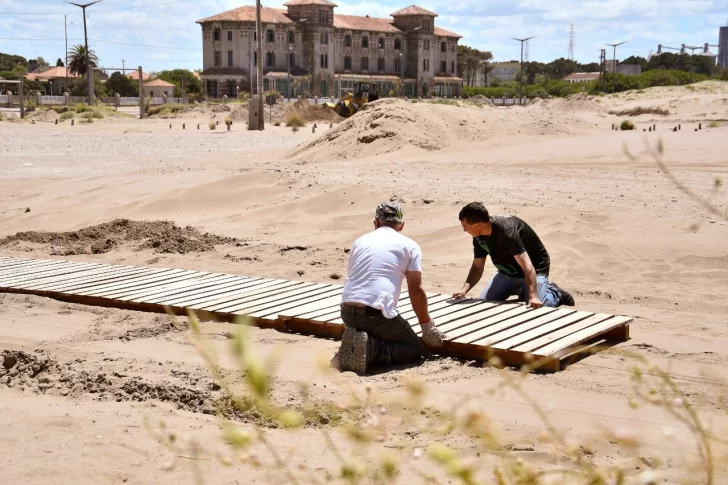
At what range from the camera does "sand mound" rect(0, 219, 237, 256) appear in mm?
12266

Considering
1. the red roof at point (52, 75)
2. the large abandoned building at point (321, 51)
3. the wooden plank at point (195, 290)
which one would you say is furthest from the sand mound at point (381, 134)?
the red roof at point (52, 75)

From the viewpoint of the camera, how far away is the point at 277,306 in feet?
26.2

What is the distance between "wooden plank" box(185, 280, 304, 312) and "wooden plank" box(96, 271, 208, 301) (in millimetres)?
845

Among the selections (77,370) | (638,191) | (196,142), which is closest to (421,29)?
(196,142)

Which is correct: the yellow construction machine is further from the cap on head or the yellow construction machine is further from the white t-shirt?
the white t-shirt

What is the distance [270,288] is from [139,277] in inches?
61.9

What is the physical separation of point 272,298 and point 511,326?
2.34 metres

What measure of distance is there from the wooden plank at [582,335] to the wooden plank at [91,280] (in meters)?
4.69

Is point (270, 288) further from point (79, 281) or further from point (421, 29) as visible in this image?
point (421, 29)

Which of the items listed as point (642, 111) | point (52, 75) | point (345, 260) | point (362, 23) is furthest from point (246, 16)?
point (345, 260)

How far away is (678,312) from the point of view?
8.36 meters

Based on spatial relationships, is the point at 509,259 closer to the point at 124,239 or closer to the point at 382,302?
the point at 382,302

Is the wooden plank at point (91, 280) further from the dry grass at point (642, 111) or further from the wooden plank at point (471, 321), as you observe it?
the dry grass at point (642, 111)

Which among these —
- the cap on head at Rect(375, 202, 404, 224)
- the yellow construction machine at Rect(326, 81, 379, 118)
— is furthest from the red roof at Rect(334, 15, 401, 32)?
the cap on head at Rect(375, 202, 404, 224)
